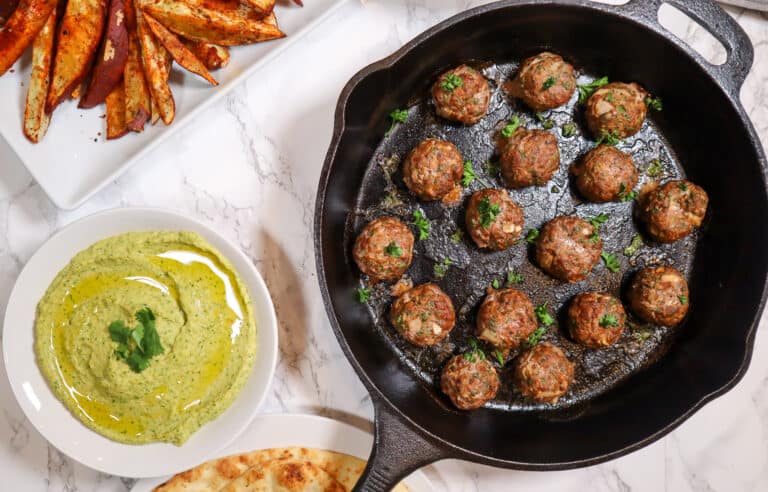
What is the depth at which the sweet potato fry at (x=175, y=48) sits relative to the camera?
3389mm

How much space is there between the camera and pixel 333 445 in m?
3.80

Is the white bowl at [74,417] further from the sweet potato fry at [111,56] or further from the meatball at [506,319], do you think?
the meatball at [506,319]

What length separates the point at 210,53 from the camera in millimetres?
3561

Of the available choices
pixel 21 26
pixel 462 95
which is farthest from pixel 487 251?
pixel 21 26

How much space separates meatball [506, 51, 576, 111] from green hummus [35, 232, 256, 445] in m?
1.90

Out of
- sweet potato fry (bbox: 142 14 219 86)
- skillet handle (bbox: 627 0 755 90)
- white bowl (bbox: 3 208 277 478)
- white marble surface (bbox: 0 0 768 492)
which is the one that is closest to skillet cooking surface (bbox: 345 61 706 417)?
white marble surface (bbox: 0 0 768 492)

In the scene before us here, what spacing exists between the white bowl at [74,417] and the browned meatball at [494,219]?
3.93 feet

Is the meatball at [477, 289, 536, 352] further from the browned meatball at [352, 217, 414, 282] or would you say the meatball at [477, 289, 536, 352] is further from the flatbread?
the flatbread

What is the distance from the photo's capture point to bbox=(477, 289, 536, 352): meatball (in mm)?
3602

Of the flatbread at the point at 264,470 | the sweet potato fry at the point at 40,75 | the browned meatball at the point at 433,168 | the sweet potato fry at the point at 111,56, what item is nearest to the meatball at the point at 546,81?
the browned meatball at the point at 433,168

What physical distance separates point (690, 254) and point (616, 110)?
38.8 inches

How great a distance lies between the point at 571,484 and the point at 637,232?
1.58m

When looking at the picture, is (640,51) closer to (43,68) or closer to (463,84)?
(463,84)

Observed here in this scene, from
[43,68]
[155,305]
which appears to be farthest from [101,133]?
[155,305]
